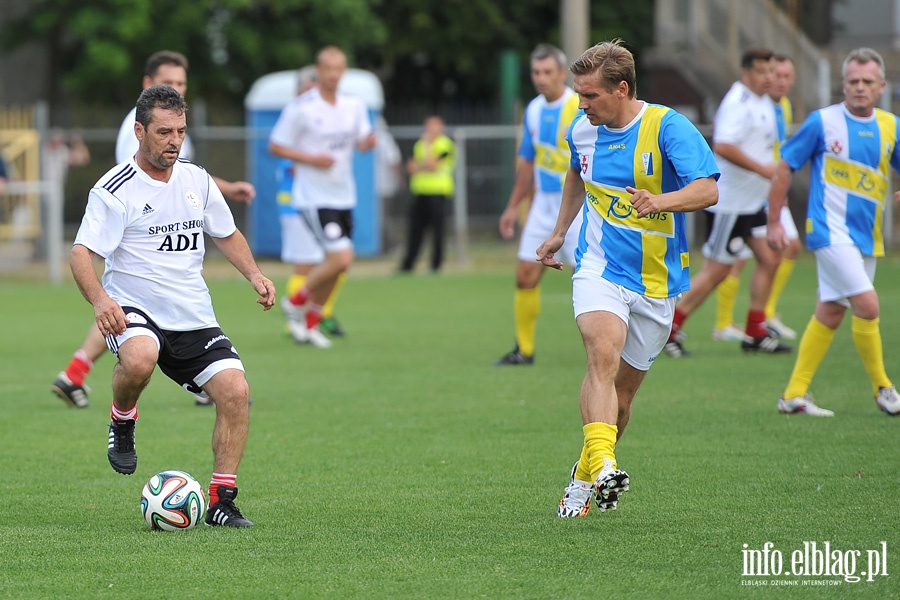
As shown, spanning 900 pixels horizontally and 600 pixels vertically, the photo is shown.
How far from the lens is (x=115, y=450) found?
20.8 feet

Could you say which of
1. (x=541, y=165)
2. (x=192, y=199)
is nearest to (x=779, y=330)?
(x=541, y=165)

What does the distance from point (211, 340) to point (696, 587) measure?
95.1 inches

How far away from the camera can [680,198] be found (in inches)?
226

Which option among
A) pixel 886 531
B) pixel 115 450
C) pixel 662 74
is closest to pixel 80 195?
pixel 662 74

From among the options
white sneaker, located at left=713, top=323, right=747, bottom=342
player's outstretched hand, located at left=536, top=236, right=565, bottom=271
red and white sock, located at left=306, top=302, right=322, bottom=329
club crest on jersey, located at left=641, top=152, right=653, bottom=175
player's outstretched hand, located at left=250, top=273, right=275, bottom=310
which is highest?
club crest on jersey, located at left=641, top=152, right=653, bottom=175

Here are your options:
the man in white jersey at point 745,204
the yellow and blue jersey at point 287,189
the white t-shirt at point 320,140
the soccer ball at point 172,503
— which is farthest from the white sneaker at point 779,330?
the soccer ball at point 172,503

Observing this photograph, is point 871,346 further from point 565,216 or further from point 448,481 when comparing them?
point 448,481

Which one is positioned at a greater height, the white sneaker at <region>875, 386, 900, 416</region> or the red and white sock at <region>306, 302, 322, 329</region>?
the white sneaker at <region>875, 386, 900, 416</region>

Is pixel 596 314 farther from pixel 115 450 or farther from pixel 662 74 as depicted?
pixel 662 74

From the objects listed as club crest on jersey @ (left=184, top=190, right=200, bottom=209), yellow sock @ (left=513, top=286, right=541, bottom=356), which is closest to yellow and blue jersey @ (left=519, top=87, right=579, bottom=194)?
yellow sock @ (left=513, top=286, right=541, bottom=356)

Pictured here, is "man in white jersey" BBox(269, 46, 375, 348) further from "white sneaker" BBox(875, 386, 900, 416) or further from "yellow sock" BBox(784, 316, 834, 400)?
"white sneaker" BBox(875, 386, 900, 416)

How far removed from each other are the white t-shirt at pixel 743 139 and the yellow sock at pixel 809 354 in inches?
118

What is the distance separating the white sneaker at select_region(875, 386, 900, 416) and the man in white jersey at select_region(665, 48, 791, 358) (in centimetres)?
290

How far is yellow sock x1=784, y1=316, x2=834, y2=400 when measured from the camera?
8.43 meters
